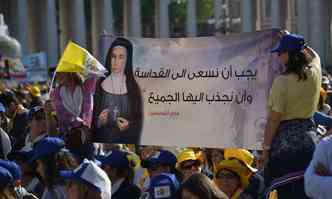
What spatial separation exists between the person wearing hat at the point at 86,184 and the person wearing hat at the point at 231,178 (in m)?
1.84

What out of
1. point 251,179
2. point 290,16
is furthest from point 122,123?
point 290,16

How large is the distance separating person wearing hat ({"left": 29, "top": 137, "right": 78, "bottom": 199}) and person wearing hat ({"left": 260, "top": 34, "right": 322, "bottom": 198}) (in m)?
1.95

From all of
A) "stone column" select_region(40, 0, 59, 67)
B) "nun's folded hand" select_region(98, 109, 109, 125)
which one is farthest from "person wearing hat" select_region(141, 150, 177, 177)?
"stone column" select_region(40, 0, 59, 67)

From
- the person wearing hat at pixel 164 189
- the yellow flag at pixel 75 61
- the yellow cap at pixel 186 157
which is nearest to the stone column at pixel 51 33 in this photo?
the yellow flag at pixel 75 61

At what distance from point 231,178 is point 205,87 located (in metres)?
1.46

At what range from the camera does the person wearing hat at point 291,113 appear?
862 cm

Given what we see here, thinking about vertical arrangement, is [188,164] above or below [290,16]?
below

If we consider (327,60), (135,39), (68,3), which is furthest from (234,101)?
(68,3)

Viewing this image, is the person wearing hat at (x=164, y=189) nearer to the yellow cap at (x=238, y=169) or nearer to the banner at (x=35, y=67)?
the yellow cap at (x=238, y=169)

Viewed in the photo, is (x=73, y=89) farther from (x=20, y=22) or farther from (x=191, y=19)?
(x=191, y=19)

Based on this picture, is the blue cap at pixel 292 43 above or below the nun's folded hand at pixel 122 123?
above

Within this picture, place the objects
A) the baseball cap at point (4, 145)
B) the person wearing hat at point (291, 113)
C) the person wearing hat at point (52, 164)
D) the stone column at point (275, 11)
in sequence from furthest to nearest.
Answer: the stone column at point (275, 11) < the baseball cap at point (4, 145) < the person wearing hat at point (52, 164) < the person wearing hat at point (291, 113)

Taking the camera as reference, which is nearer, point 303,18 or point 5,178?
point 5,178

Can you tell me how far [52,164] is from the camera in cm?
902
